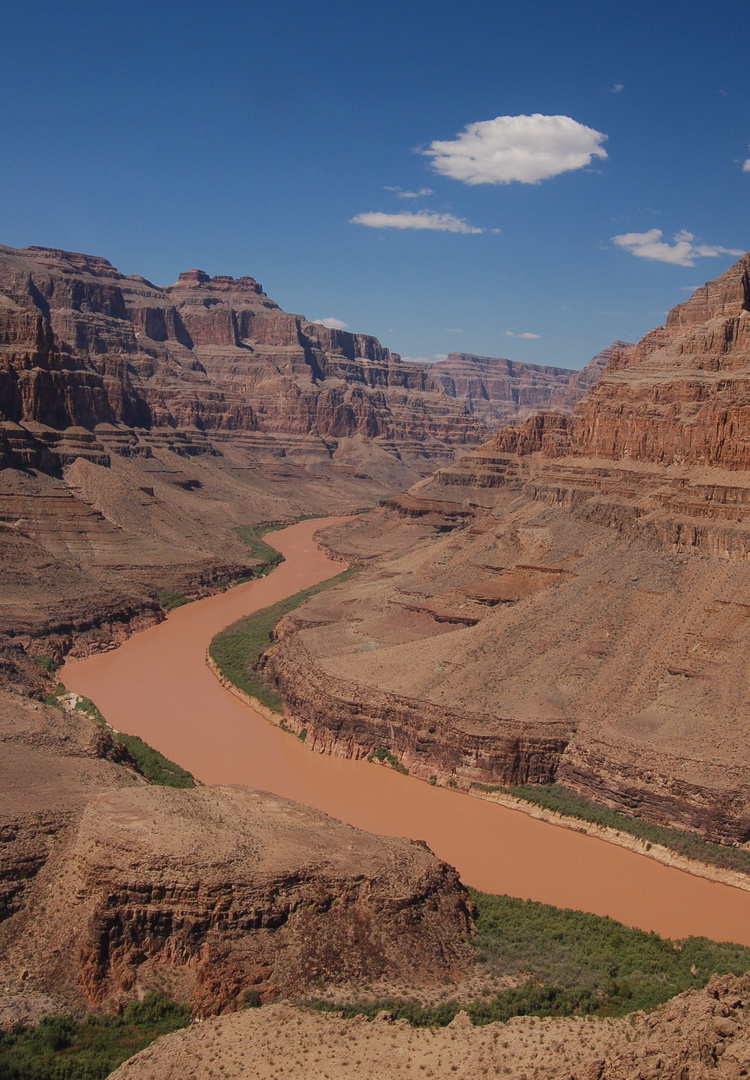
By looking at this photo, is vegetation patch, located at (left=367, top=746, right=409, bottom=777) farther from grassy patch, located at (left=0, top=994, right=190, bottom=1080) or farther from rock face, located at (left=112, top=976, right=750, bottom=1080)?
grassy patch, located at (left=0, top=994, right=190, bottom=1080)

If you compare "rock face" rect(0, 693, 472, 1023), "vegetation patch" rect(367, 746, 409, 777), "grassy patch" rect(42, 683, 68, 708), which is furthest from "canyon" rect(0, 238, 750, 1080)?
"grassy patch" rect(42, 683, 68, 708)

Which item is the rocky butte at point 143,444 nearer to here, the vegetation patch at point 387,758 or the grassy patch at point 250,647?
the grassy patch at point 250,647

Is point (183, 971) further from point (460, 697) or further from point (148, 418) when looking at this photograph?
point (148, 418)

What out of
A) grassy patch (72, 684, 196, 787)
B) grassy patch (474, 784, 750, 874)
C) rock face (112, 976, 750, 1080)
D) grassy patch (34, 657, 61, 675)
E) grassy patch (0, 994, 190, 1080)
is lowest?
grassy patch (34, 657, 61, 675)

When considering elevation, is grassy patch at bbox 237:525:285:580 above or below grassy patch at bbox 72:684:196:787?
above

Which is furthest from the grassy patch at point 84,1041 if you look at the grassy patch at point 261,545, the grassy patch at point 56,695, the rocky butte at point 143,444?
the grassy patch at point 261,545

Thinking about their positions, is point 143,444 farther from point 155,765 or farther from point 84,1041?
point 84,1041
